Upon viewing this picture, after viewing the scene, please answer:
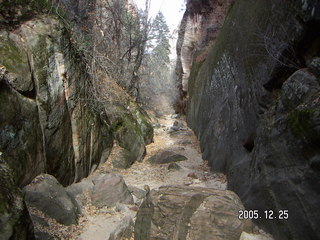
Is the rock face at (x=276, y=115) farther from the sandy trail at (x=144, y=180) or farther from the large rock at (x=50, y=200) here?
the large rock at (x=50, y=200)

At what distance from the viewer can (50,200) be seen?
4383 millimetres

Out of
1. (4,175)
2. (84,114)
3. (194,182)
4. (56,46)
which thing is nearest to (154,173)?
(194,182)

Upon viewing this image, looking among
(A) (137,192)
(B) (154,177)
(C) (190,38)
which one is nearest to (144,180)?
(B) (154,177)

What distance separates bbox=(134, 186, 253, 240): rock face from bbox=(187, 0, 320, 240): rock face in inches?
22.0

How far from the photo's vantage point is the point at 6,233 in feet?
7.20

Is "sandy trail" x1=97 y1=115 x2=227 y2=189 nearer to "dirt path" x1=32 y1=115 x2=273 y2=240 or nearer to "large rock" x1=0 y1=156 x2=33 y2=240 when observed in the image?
"dirt path" x1=32 y1=115 x2=273 y2=240

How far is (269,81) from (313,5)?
139cm

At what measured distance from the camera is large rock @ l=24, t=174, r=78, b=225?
13.9 ft

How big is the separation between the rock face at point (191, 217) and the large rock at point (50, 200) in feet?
3.98

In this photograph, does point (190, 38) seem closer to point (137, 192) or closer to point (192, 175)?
point (192, 175)

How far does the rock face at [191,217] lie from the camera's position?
365 centimetres

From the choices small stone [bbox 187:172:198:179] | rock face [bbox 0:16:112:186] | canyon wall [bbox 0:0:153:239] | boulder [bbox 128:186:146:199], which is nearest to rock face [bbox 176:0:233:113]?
small stone [bbox 187:172:198:179]

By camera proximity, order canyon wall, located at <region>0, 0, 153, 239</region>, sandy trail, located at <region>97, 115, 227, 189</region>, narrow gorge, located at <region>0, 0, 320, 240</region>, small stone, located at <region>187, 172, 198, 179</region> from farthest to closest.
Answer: small stone, located at <region>187, 172, 198, 179</region>
sandy trail, located at <region>97, 115, 227, 189</region>
canyon wall, located at <region>0, 0, 153, 239</region>
narrow gorge, located at <region>0, 0, 320, 240</region>

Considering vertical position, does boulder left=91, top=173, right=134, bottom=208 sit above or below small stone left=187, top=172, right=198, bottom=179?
below
